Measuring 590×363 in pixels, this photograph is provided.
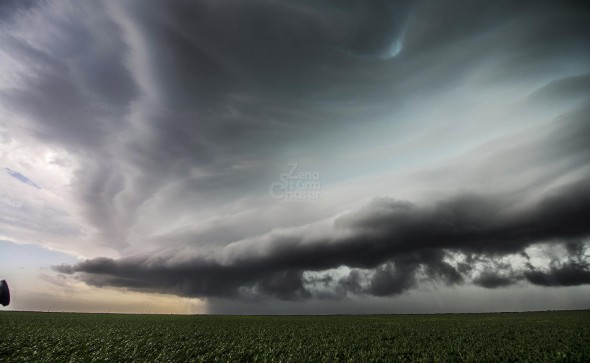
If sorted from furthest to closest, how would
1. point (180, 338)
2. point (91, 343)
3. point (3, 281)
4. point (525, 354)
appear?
point (180, 338) < point (91, 343) < point (525, 354) < point (3, 281)

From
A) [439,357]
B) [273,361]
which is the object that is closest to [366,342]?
[439,357]

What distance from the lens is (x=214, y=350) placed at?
138ft

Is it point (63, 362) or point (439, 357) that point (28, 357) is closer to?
point (63, 362)

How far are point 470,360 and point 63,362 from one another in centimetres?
4543

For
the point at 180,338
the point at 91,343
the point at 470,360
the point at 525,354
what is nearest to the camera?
the point at 470,360

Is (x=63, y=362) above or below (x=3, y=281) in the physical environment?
below

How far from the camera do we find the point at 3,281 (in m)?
20.7

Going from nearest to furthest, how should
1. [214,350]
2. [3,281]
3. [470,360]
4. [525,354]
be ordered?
[3,281] < [470,360] < [525,354] < [214,350]

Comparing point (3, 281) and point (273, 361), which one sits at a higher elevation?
point (3, 281)

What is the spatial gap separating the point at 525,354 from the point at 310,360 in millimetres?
25900

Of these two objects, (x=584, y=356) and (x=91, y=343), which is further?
(x=91, y=343)

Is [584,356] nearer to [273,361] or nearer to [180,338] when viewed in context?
[273,361]

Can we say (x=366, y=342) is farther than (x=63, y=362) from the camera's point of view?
Yes

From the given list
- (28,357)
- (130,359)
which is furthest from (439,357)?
(28,357)
